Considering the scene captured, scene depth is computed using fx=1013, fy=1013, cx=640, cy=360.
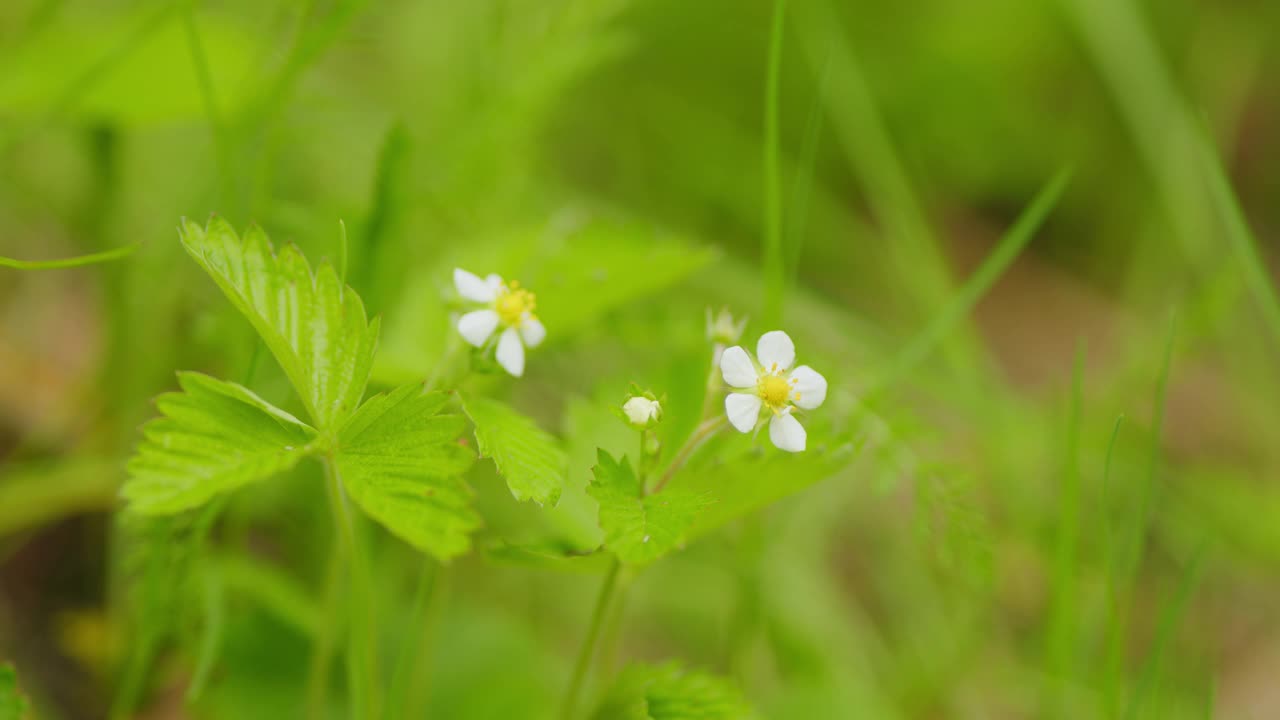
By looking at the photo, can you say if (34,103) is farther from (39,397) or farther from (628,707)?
(628,707)

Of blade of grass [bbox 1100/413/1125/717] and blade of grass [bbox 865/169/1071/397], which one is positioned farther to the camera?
blade of grass [bbox 865/169/1071/397]

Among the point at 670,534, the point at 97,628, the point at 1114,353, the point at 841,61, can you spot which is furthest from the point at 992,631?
the point at 97,628

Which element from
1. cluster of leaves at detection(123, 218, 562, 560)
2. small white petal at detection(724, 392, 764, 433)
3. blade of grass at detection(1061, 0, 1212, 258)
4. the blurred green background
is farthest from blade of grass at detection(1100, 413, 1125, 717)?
blade of grass at detection(1061, 0, 1212, 258)

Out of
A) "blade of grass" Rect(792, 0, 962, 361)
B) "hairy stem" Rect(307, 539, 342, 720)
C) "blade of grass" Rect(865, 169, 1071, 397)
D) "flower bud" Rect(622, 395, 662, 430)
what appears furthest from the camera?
"blade of grass" Rect(792, 0, 962, 361)

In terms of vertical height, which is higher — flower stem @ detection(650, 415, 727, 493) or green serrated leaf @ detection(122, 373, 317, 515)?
flower stem @ detection(650, 415, 727, 493)

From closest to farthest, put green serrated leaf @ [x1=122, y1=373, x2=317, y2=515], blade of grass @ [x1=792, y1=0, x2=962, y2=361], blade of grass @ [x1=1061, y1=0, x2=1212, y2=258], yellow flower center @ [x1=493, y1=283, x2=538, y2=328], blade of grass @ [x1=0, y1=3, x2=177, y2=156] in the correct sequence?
green serrated leaf @ [x1=122, y1=373, x2=317, y2=515]
yellow flower center @ [x1=493, y1=283, x2=538, y2=328]
blade of grass @ [x1=0, y1=3, x2=177, y2=156]
blade of grass @ [x1=792, y1=0, x2=962, y2=361]
blade of grass @ [x1=1061, y1=0, x2=1212, y2=258]

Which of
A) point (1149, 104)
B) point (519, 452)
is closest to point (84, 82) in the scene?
point (519, 452)

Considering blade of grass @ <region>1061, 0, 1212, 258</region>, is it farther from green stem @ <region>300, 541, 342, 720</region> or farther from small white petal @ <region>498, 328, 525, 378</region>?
green stem @ <region>300, 541, 342, 720</region>

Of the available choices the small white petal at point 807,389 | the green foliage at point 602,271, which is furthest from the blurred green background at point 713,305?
the small white petal at point 807,389
